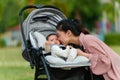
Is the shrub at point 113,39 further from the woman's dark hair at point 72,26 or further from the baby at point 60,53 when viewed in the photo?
the baby at point 60,53

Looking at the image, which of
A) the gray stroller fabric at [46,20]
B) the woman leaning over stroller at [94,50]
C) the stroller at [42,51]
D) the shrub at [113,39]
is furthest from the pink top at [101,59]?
the shrub at [113,39]

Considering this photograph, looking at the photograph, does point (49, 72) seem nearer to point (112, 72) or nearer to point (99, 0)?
point (112, 72)

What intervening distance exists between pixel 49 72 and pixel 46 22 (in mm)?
1389

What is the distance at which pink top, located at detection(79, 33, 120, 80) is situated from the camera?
22.7 feet

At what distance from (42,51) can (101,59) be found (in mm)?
782

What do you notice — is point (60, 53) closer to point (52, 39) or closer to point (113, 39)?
point (52, 39)

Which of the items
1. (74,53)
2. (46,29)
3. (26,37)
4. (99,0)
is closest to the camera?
(74,53)

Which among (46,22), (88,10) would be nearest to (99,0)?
(88,10)

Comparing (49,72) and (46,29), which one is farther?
(46,29)

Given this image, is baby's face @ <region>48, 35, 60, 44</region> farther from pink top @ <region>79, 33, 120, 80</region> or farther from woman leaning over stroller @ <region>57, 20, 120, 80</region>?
pink top @ <region>79, 33, 120, 80</region>

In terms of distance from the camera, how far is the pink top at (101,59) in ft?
22.7

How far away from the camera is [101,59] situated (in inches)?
274

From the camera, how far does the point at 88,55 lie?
693 cm

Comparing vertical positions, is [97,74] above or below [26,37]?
below
